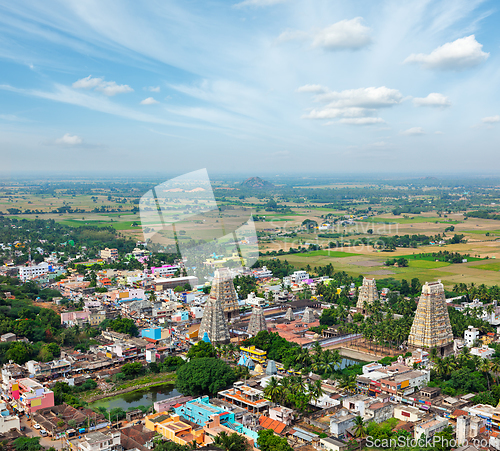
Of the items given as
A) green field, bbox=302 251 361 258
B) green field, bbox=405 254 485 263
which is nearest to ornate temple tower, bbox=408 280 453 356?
green field, bbox=405 254 485 263

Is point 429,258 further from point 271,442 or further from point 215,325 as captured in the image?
point 271,442

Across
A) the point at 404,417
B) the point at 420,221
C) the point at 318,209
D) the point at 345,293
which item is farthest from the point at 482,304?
the point at 318,209

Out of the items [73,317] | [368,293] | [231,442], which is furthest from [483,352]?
[73,317]

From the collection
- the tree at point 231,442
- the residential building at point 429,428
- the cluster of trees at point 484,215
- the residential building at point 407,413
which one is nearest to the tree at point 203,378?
the tree at point 231,442

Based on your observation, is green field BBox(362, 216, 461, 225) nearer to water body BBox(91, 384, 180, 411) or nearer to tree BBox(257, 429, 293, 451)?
water body BBox(91, 384, 180, 411)

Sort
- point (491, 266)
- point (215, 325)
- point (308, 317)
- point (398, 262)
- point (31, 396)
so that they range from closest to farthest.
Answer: point (31, 396), point (215, 325), point (308, 317), point (491, 266), point (398, 262)

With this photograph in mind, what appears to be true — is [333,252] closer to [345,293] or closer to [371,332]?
[345,293]

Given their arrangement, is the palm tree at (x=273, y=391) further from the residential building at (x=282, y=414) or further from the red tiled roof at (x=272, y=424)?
the red tiled roof at (x=272, y=424)
